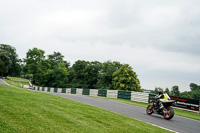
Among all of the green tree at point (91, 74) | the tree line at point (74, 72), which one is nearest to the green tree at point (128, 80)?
the tree line at point (74, 72)

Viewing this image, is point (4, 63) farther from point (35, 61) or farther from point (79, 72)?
point (79, 72)

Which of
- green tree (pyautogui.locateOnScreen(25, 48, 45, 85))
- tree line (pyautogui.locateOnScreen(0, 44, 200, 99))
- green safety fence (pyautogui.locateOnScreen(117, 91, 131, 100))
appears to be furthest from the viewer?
green tree (pyautogui.locateOnScreen(25, 48, 45, 85))

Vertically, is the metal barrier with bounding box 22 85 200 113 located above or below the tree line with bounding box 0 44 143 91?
below

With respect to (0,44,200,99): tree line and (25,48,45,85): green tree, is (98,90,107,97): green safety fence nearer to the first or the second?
(0,44,200,99): tree line

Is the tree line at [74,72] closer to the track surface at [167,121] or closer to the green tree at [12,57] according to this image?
the green tree at [12,57]

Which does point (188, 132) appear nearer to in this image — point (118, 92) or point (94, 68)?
point (118, 92)

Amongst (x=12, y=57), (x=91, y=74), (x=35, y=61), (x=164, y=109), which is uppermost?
(x=12, y=57)

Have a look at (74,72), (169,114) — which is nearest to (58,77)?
(74,72)

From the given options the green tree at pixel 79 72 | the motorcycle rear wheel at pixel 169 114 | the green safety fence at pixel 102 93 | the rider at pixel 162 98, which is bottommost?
the green safety fence at pixel 102 93

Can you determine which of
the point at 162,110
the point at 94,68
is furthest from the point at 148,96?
the point at 94,68

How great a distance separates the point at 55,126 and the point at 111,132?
61.8 inches

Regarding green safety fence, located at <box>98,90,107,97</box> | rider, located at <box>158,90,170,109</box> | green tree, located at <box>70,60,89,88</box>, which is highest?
green tree, located at <box>70,60,89,88</box>

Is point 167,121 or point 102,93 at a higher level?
point 167,121

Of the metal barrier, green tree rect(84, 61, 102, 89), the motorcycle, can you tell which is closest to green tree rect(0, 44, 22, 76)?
green tree rect(84, 61, 102, 89)
